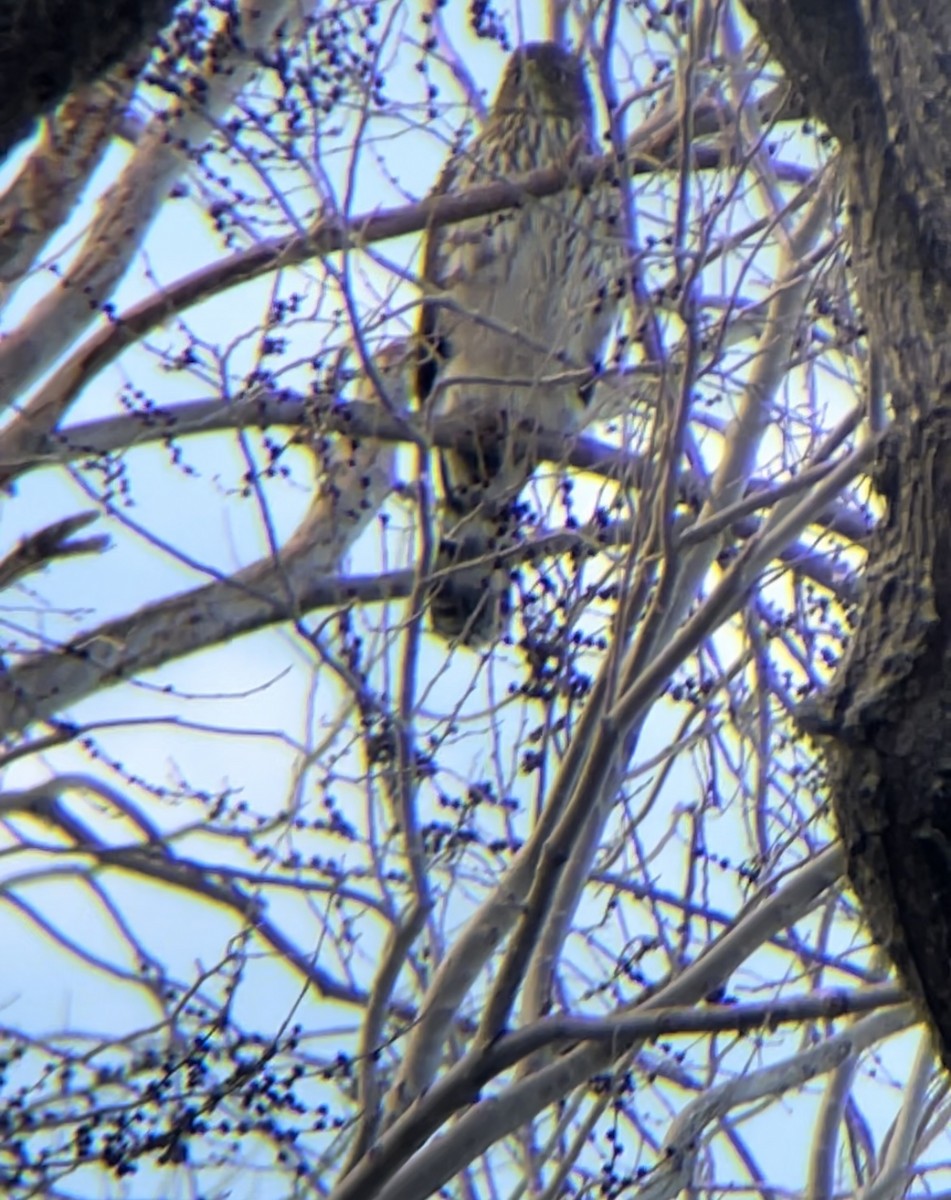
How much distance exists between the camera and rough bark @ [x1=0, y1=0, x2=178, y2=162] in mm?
1950

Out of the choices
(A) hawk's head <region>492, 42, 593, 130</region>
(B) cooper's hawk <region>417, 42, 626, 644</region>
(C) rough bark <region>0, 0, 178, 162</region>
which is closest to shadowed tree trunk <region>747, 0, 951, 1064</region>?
(C) rough bark <region>0, 0, 178, 162</region>

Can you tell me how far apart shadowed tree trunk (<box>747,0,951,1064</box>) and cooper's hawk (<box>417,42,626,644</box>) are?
4.19 ft

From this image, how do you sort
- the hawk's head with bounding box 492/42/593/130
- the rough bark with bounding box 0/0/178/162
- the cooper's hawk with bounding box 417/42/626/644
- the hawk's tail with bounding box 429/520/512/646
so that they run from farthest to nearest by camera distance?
1. the hawk's head with bounding box 492/42/593/130
2. the cooper's hawk with bounding box 417/42/626/644
3. the hawk's tail with bounding box 429/520/512/646
4. the rough bark with bounding box 0/0/178/162

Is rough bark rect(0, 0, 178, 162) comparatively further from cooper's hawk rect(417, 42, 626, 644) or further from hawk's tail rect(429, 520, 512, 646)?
hawk's tail rect(429, 520, 512, 646)

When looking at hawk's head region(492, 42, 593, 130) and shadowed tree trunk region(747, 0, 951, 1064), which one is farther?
hawk's head region(492, 42, 593, 130)

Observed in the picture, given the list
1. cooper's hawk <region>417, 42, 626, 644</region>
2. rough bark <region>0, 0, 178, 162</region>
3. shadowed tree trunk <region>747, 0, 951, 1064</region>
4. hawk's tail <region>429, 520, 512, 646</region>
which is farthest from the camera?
cooper's hawk <region>417, 42, 626, 644</region>

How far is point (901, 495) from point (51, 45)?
1137mm

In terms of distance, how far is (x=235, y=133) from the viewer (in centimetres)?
323

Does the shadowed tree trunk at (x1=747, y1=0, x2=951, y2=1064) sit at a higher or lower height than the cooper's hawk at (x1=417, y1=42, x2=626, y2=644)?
lower

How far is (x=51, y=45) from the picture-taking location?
77.6 inches

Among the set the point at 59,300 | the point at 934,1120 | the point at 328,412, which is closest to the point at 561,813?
the point at 328,412

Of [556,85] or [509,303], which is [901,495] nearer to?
[509,303]

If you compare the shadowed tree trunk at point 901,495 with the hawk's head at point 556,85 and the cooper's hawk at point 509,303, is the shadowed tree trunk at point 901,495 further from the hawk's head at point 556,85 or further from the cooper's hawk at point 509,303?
the hawk's head at point 556,85

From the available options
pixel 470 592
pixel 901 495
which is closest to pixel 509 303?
pixel 470 592
